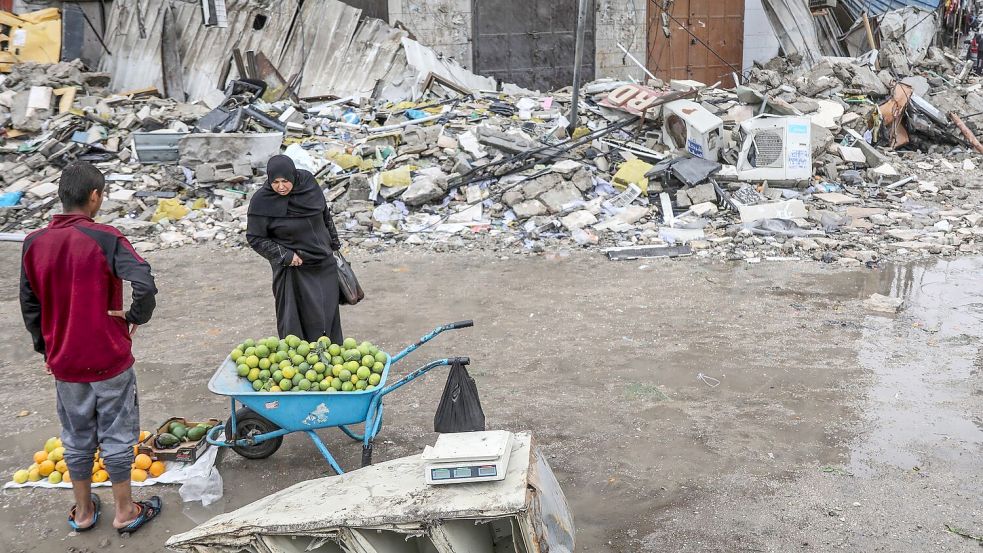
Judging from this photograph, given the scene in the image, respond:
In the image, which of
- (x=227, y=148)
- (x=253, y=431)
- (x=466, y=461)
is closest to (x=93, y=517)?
(x=253, y=431)

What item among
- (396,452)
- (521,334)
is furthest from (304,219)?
(521,334)

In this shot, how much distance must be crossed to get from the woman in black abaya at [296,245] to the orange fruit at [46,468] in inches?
55.7

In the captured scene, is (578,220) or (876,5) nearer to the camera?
(578,220)

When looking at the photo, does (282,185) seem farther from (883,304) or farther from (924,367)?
(883,304)

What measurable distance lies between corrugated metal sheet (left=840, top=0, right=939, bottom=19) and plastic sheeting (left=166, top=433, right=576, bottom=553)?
684 inches

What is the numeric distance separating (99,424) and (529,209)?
6.96m

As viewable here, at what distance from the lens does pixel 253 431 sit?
4492mm

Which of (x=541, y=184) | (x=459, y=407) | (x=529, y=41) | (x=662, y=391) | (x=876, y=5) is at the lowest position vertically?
(x=662, y=391)

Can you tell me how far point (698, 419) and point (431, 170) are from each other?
6699 mm

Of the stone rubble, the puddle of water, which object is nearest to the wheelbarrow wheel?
the puddle of water

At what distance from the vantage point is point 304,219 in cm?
489

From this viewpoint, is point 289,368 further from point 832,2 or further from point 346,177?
point 832,2

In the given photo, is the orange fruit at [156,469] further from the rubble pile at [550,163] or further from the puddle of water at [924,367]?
the rubble pile at [550,163]

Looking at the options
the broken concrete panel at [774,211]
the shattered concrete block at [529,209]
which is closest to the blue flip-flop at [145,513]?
the shattered concrete block at [529,209]
